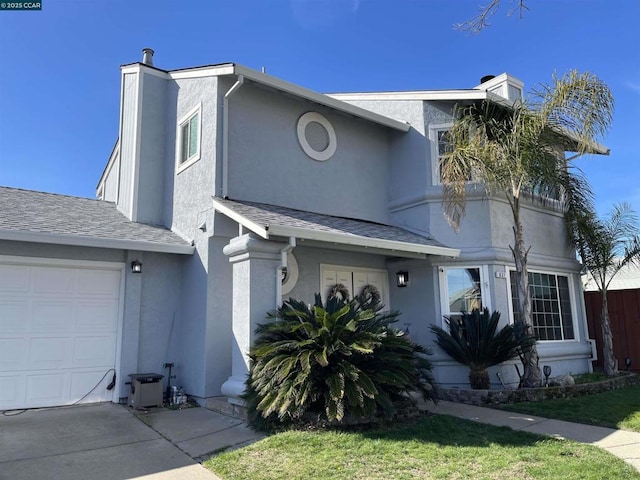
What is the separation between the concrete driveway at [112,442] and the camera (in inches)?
195

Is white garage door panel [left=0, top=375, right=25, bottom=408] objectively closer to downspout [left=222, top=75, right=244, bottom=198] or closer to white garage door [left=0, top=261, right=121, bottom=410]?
white garage door [left=0, top=261, right=121, bottom=410]

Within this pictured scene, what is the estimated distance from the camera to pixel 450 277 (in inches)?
392

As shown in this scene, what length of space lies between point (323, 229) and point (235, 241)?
157cm

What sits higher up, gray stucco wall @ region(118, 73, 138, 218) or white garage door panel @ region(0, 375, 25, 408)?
gray stucco wall @ region(118, 73, 138, 218)

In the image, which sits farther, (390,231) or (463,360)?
(390,231)

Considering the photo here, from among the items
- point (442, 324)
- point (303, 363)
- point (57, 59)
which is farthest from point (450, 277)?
point (57, 59)

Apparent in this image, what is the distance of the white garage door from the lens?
7.75 m

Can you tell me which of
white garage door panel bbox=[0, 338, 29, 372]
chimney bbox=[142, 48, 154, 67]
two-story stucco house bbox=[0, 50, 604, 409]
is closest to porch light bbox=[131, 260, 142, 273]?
two-story stucco house bbox=[0, 50, 604, 409]

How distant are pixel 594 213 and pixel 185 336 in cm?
996

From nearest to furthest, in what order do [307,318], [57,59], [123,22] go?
[307,318] < [123,22] < [57,59]

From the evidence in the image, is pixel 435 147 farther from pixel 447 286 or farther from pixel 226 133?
pixel 226 133

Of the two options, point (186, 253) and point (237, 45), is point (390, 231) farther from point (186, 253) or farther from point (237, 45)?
point (237, 45)

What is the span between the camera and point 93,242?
316 inches

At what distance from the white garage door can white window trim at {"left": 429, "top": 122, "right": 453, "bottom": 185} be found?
6974mm
